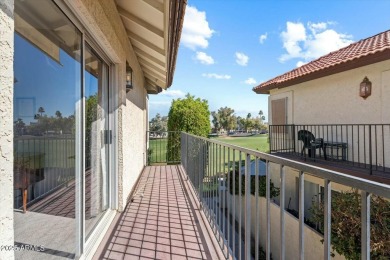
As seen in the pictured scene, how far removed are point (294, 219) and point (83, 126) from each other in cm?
524

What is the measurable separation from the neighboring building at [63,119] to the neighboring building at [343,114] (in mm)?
5440

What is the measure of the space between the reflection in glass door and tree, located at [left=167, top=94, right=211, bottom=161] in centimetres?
699

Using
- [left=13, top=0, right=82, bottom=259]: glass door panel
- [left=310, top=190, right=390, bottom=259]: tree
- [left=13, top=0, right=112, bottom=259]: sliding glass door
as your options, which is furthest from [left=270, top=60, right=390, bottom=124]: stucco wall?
[left=13, top=0, right=82, bottom=259]: glass door panel

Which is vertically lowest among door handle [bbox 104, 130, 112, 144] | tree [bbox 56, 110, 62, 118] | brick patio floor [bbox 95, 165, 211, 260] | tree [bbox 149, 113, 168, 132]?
brick patio floor [bbox 95, 165, 211, 260]

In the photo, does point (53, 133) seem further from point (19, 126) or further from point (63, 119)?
point (19, 126)

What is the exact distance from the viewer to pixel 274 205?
6859mm

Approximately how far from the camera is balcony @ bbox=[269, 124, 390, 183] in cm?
636

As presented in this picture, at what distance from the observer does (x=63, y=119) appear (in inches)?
76.9

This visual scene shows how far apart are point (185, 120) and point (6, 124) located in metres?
9.49

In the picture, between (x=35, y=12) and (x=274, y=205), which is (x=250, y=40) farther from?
(x=35, y=12)

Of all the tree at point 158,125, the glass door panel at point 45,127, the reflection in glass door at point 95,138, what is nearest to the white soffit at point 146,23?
the reflection in glass door at point 95,138

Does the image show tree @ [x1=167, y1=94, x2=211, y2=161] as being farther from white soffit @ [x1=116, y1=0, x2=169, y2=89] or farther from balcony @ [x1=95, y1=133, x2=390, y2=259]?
balcony @ [x1=95, y1=133, x2=390, y2=259]

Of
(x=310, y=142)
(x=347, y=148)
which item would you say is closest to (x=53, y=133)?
(x=310, y=142)

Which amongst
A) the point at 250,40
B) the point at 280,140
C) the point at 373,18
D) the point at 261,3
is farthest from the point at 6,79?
the point at 250,40
